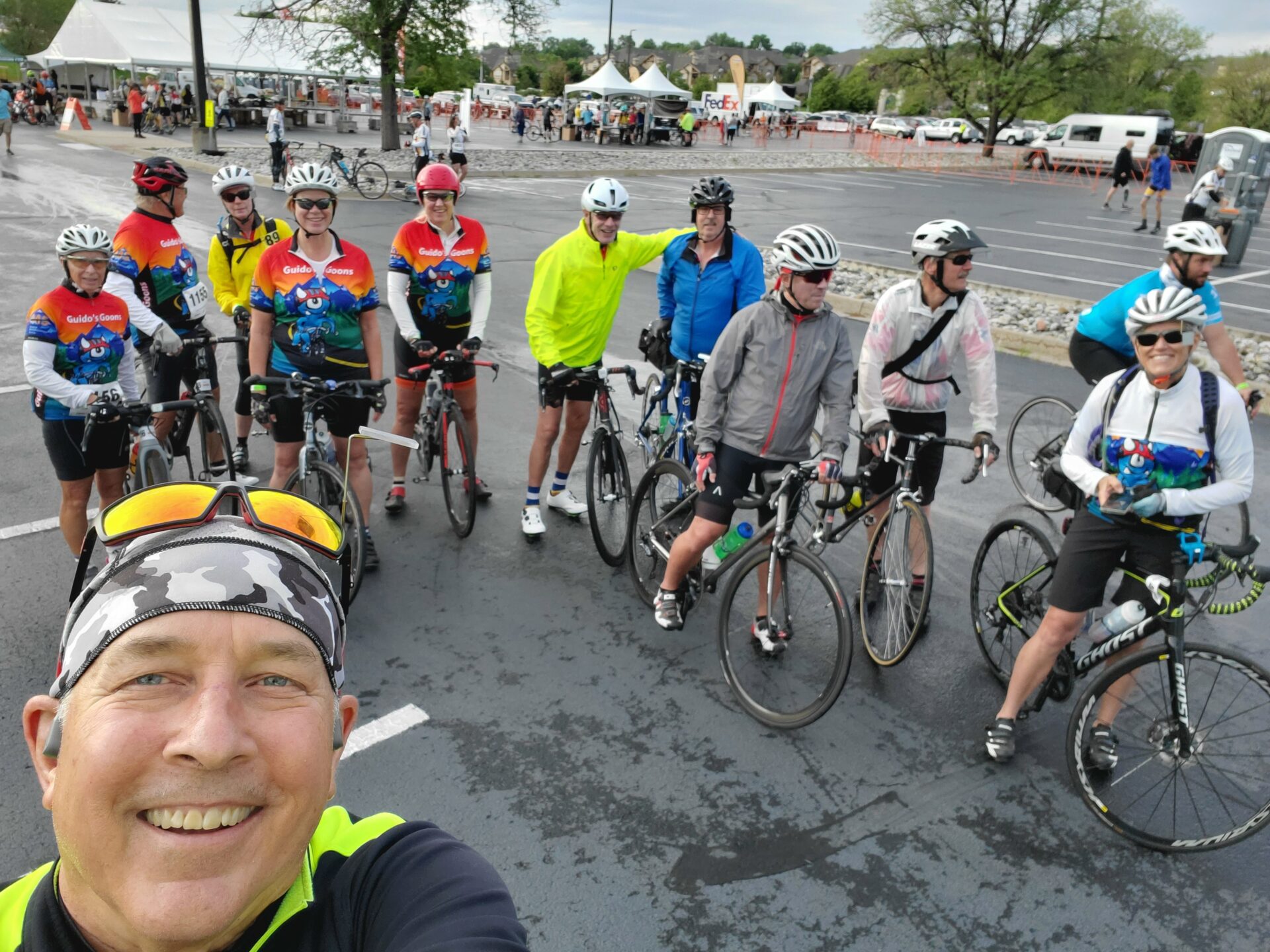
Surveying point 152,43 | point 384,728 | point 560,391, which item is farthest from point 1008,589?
point 152,43

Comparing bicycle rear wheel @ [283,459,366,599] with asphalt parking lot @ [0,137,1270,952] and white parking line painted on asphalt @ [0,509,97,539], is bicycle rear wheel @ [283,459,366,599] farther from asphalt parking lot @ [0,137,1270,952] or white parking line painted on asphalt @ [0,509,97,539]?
white parking line painted on asphalt @ [0,509,97,539]

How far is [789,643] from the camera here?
15.3ft

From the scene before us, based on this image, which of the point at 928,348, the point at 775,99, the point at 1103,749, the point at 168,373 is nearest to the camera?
the point at 1103,749

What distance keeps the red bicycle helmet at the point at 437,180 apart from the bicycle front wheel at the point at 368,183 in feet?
56.1

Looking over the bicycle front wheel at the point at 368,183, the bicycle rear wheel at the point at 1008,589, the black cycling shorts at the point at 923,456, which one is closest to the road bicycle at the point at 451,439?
the black cycling shorts at the point at 923,456

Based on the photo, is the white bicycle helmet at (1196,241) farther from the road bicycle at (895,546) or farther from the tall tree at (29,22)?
the tall tree at (29,22)

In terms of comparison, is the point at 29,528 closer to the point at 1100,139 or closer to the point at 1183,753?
the point at 1183,753

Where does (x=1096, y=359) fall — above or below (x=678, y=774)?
above

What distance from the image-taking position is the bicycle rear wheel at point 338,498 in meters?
5.12

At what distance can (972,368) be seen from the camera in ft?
16.2

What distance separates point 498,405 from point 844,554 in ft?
12.7

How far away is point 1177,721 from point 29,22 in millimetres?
105933

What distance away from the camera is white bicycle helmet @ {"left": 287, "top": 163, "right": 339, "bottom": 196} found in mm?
5090

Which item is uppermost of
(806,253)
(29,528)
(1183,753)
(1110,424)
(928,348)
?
(806,253)
